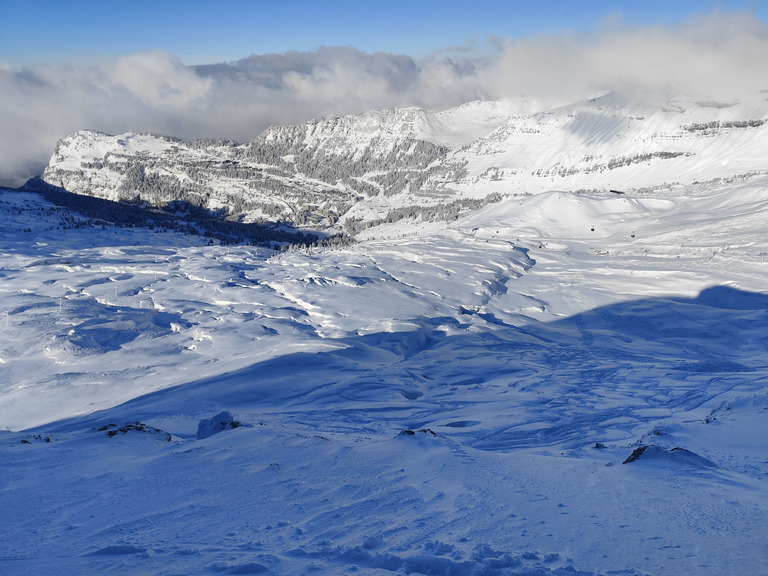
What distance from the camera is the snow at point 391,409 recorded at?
30.3 feet

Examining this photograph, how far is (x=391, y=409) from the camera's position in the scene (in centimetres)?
2544

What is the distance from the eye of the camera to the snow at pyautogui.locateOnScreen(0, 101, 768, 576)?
9250mm

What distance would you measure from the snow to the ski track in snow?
3.7 inches

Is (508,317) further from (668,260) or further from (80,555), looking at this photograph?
(80,555)

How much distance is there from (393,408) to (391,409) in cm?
21

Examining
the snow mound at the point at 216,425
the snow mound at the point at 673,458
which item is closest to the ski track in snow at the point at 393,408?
the snow mound at the point at 673,458

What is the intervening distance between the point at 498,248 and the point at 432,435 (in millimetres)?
65265

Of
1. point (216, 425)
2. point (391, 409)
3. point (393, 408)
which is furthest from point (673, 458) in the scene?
point (393, 408)

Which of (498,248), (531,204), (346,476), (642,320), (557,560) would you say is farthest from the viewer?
(531,204)

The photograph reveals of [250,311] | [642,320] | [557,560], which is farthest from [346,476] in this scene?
[642,320]

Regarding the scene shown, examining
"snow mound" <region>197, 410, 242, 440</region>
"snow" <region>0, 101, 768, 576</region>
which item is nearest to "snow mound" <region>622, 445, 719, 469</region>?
"snow" <region>0, 101, 768, 576</region>

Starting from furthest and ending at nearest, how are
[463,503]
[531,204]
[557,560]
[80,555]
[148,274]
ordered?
1. [531,204]
2. [148,274]
3. [463,503]
4. [80,555]
5. [557,560]

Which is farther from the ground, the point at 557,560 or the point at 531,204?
the point at 531,204

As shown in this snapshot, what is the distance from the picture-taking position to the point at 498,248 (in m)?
78.2
